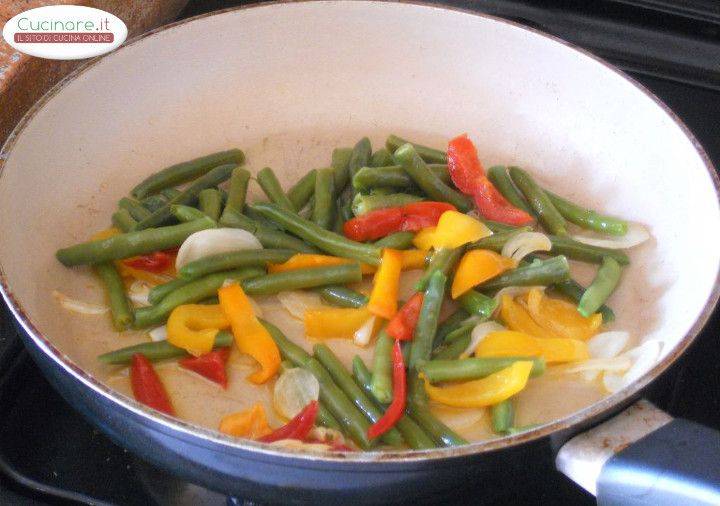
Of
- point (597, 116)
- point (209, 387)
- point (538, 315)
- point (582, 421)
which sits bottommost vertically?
point (209, 387)

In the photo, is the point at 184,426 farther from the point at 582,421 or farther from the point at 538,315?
the point at 538,315

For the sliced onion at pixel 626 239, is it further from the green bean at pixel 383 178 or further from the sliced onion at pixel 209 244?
the sliced onion at pixel 209 244

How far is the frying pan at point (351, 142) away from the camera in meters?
1.08

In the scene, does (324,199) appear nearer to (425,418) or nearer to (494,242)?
(494,242)

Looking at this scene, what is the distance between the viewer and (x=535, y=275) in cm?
158

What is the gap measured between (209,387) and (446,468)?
56 cm

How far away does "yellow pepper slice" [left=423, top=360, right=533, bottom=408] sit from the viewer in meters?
1.34

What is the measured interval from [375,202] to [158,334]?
0.54 meters

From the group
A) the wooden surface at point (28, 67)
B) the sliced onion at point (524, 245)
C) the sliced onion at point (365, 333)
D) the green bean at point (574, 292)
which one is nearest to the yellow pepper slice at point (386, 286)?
the sliced onion at point (365, 333)

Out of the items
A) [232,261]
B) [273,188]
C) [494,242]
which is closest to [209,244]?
[232,261]

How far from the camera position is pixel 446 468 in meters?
1.05

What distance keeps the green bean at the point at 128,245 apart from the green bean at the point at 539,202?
27.8 inches

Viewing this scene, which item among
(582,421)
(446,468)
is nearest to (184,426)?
(446,468)

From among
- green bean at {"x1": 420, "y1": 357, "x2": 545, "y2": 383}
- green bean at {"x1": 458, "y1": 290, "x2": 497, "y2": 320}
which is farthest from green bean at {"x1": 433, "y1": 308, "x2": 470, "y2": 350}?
green bean at {"x1": 420, "y1": 357, "x2": 545, "y2": 383}
